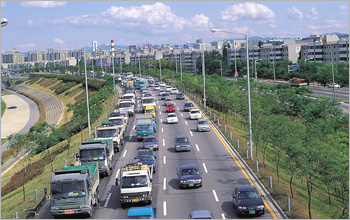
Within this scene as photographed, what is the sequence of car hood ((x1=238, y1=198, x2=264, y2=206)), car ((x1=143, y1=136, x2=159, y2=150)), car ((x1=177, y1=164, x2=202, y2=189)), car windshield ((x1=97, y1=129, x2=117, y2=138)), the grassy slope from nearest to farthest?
car hood ((x1=238, y1=198, x2=264, y2=206))
the grassy slope
car ((x1=177, y1=164, x2=202, y2=189))
car windshield ((x1=97, y1=129, x2=117, y2=138))
car ((x1=143, y1=136, x2=159, y2=150))

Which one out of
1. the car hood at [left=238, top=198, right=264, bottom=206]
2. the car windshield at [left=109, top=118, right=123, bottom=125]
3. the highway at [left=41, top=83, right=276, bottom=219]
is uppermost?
the car windshield at [left=109, top=118, right=123, bottom=125]

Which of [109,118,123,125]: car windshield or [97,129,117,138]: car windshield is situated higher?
[109,118,123,125]: car windshield

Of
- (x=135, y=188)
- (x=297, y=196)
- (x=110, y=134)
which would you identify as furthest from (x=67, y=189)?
(x=110, y=134)

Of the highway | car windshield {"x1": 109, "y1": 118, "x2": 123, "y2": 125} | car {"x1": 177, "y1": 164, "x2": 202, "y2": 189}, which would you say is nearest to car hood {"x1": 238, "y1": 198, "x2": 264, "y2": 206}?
the highway

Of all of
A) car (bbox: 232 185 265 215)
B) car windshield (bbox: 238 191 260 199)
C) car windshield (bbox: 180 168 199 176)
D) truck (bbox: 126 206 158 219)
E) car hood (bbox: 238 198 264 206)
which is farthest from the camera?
car windshield (bbox: 180 168 199 176)

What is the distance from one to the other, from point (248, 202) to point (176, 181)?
9028 millimetres

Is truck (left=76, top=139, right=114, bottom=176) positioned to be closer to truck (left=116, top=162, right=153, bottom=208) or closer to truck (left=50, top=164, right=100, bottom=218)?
truck (left=116, top=162, right=153, bottom=208)

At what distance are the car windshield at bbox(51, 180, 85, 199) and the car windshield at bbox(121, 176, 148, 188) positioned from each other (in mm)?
3161

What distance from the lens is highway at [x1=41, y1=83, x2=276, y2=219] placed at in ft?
81.8

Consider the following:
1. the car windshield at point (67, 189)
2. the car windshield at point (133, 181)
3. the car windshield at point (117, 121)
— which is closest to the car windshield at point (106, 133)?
the car windshield at point (117, 121)

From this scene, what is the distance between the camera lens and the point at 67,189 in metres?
23.2

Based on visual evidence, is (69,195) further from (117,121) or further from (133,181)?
(117,121)

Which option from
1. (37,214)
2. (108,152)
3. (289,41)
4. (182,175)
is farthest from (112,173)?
(289,41)

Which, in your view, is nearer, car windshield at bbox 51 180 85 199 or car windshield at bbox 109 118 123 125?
car windshield at bbox 51 180 85 199
